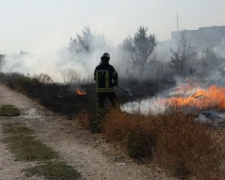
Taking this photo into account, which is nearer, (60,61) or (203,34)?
(60,61)

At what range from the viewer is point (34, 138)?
820cm

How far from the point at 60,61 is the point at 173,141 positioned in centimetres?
3054

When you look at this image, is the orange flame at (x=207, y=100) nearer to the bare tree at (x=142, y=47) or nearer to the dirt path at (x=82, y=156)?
the dirt path at (x=82, y=156)

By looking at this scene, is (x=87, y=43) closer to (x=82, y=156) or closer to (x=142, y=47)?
(x=142, y=47)

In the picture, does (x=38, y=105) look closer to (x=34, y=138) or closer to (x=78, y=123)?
(x=78, y=123)

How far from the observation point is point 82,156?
6.42 metres

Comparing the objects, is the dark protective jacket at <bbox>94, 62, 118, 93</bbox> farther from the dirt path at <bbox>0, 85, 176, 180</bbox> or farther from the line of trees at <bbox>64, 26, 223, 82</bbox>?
→ the line of trees at <bbox>64, 26, 223, 82</bbox>

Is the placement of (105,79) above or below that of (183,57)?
below

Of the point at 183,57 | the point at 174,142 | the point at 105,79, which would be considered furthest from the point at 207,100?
the point at 183,57

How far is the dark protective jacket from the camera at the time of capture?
8945 mm

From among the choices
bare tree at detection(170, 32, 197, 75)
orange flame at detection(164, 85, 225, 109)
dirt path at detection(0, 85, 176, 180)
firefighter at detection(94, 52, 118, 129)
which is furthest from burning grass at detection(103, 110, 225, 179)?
bare tree at detection(170, 32, 197, 75)

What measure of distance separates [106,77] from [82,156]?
3.12 meters

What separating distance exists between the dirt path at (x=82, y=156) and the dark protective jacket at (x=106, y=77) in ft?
4.59

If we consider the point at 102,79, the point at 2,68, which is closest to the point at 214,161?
the point at 102,79
